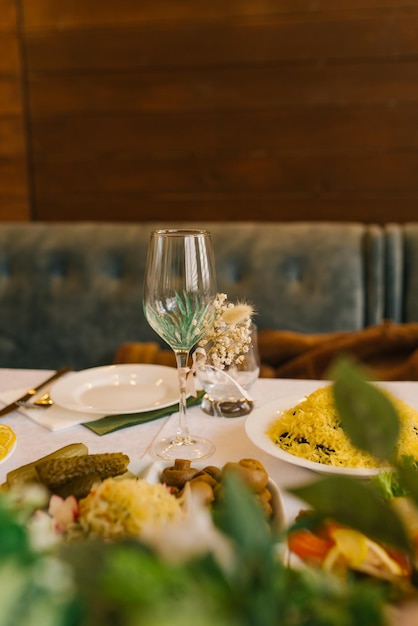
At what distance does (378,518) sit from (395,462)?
3 centimetres

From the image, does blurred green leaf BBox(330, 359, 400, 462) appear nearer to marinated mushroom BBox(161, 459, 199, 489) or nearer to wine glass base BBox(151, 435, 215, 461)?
marinated mushroom BBox(161, 459, 199, 489)

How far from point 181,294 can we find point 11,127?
2.29m

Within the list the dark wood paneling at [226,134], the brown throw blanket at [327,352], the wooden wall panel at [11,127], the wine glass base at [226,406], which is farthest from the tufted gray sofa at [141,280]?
the wine glass base at [226,406]

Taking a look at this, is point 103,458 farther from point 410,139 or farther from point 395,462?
point 410,139

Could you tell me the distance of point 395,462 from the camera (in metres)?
0.34

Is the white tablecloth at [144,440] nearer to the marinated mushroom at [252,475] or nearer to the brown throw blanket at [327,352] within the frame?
the marinated mushroom at [252,475]

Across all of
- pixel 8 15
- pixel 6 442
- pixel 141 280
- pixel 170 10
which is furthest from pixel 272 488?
pixel 8 15

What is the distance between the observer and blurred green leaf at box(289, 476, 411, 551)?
32 cm

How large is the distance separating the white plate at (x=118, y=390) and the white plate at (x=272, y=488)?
0.29 metres

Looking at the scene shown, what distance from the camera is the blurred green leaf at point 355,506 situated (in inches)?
12.6

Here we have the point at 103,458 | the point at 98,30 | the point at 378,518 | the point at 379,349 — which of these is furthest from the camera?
the point at 98,30

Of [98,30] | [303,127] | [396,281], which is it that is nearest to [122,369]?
[396,281]

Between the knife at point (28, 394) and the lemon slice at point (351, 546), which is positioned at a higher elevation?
the lemon slice at point (351, 546)

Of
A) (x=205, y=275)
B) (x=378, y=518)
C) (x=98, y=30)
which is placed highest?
(x=98, y=30)
